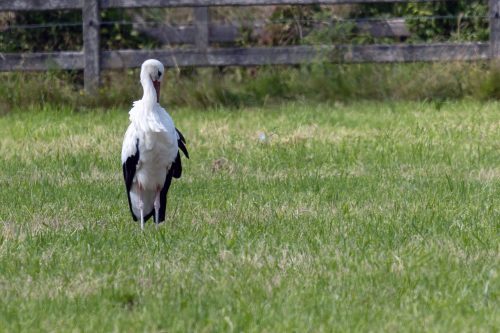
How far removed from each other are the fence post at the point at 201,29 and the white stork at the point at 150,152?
23.3ft

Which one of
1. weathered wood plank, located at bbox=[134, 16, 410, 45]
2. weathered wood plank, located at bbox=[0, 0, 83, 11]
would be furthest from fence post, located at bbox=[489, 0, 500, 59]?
weathered wood plank, located at bbox=[0, 0, 83, 11]

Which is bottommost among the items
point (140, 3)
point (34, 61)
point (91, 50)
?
point (34, 61)

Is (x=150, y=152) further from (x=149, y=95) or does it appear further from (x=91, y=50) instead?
(x=91, y=50)

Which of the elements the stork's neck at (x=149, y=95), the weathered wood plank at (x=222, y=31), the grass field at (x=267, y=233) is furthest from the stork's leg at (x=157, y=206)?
the weathered wood plank at (x=222, y=31)

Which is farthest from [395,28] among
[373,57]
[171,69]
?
[171,69]

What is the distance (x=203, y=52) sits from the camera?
14438 mm

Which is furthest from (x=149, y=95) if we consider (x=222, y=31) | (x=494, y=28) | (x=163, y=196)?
(x=222, y=31)

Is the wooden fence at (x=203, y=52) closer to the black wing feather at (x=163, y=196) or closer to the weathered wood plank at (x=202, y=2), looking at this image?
the weathered wood plank at (x=202, y=2)

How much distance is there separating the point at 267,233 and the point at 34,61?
8.19 meters

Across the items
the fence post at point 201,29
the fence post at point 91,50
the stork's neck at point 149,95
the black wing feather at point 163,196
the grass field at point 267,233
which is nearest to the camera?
the grass field at point 267,233

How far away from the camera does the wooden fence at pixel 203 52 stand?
46.9 feet

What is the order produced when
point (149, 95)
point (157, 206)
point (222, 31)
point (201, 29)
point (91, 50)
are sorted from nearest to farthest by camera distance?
point (149, 95) < point (157, 206) < point (91, 50) < point (201, 29) < point (222, 31)

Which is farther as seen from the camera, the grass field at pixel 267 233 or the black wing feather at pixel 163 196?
the black wing feather at pixel 163 196

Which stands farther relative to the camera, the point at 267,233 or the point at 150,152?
the point at 150,152
